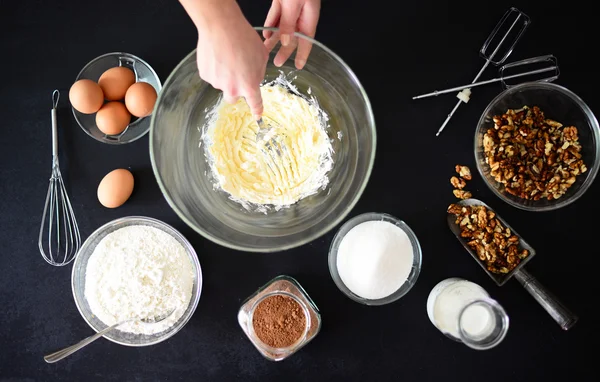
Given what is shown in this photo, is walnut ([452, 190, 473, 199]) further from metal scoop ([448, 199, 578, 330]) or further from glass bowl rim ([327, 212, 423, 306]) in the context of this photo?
glass bowl rim ([327, 212, 423, 306])

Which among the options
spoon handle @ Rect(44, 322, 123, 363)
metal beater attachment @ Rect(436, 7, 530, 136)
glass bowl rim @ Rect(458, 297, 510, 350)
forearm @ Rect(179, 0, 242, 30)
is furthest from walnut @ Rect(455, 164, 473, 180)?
spoon handle @ Rect(44, 322, 123, 363)

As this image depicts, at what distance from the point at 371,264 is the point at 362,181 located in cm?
28

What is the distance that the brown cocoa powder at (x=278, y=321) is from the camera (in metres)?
1.34

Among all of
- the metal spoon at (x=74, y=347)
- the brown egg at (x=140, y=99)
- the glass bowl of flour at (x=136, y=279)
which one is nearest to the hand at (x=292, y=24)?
the brown egg at (x=140, y=99)

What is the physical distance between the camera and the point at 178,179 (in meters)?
1.22

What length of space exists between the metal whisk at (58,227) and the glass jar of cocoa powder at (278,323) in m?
0.59

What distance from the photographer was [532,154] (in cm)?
143

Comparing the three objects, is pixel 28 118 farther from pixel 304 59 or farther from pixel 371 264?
pixel 371 264

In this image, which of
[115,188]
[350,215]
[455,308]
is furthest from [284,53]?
[455,308]

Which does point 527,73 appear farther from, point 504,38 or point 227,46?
point 227,46

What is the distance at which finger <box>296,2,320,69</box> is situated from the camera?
1.17 meters

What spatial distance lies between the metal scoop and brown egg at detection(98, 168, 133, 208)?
976mm

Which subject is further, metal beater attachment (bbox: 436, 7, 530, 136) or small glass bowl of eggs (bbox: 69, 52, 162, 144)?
metal beater attachment (bbox: 436, 7, 530, 136)

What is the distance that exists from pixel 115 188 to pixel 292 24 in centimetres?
69
